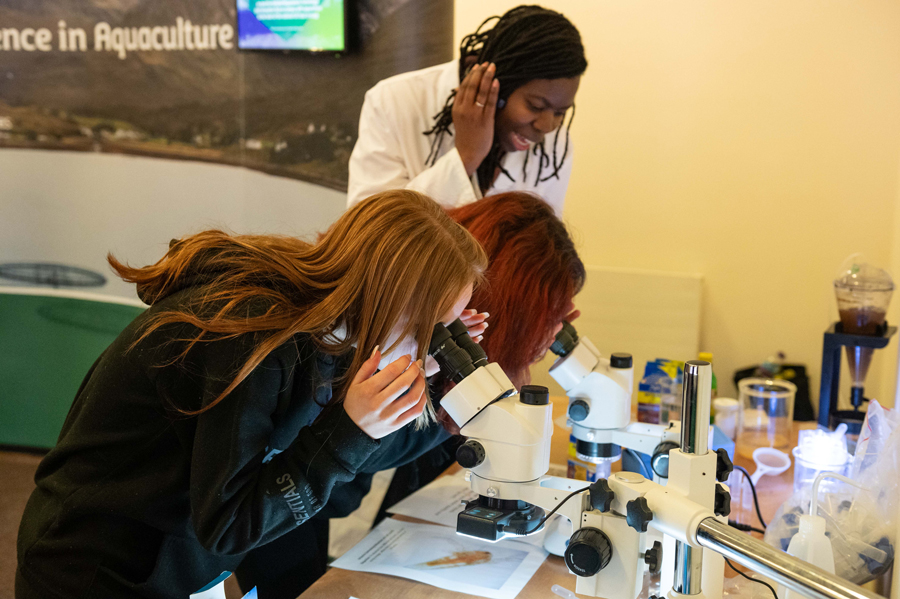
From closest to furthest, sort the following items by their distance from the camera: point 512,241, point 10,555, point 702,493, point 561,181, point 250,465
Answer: point 702,493
point 250,465
point 512,241
point 561,181
point 10,555

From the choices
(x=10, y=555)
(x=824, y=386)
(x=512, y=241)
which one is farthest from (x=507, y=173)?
(x=10, y=555)

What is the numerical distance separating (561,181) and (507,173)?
10.0 inches

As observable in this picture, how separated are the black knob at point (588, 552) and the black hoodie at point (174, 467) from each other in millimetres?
297

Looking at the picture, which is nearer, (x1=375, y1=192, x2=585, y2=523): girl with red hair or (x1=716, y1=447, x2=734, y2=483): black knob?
(x1=716, y1=447, x2=734, y2=483): black knob

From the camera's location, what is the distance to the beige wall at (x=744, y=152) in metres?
2.77

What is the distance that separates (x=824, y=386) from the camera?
1816mm

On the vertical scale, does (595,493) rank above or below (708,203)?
below

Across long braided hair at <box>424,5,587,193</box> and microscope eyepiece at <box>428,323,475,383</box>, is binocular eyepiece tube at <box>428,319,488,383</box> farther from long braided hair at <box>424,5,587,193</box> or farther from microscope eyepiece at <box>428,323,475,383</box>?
A: long braided hair at <box>424,5,587,193</box>

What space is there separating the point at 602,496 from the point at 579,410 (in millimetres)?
437

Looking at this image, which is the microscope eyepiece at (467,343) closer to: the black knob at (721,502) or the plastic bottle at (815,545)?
the black knob at (721,502)

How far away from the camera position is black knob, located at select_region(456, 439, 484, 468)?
87 centimetres

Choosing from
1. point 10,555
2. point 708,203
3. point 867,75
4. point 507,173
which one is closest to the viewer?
point 507,173

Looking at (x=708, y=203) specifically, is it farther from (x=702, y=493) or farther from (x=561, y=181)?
(x=702, y=493)

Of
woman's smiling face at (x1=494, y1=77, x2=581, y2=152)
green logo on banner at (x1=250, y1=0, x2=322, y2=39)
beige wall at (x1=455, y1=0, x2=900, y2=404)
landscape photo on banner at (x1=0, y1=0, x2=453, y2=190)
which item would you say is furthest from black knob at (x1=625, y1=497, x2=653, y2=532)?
beige wall at (x1=455, y1=0, x2=900, y2=404)
